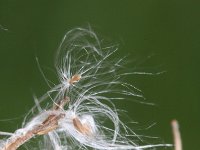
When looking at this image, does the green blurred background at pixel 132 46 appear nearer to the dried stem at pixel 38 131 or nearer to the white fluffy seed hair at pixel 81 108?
the white fluffy seed hair at pixel 81 108

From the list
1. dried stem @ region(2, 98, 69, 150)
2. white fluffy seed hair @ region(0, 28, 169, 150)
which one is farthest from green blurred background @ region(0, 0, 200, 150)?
dried stem @ region(2, 98, 69, 150)

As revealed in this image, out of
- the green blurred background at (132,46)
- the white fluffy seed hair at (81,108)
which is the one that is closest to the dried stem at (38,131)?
the white fluffy seed hair at (81,108)

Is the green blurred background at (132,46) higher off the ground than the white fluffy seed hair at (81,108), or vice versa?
the green blurred background at (132,46)

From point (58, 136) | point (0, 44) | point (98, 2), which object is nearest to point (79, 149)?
point (58, 136)

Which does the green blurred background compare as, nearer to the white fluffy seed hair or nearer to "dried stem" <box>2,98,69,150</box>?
the white fluffy seed hair

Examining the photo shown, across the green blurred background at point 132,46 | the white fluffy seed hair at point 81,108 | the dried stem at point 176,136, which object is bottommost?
the dried stem at point 176,136

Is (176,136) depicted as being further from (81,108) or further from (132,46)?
(132,46)
